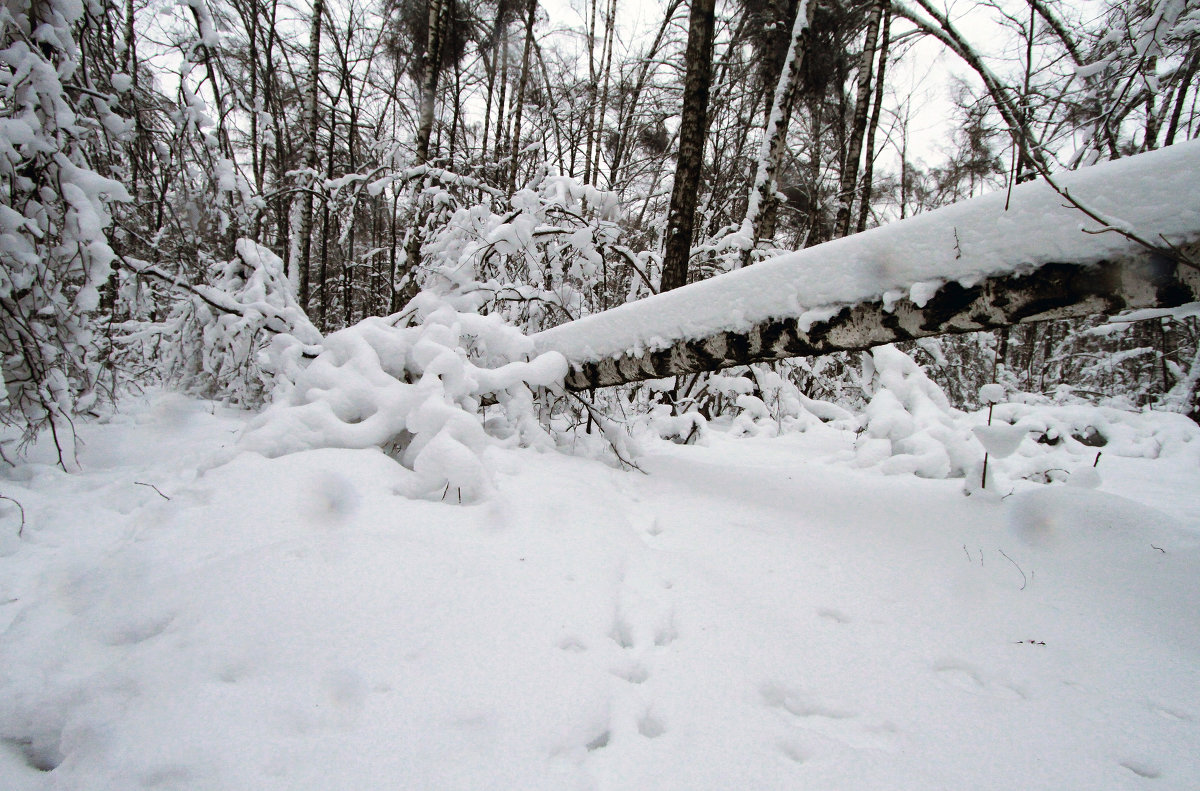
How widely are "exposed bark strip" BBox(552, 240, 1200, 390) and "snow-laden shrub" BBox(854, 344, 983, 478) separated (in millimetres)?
1035

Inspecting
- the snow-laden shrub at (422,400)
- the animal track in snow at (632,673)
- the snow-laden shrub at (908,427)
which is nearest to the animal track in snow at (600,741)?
the animal track in snow at (632,673)

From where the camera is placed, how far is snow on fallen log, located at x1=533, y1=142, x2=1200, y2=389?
1335mm

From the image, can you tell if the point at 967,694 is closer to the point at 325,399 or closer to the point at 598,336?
the point at 598,336

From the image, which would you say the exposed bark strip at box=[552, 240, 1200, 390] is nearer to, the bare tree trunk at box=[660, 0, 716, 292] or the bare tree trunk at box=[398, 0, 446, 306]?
the bare tree trunk at box=[660, 0, 716, 292]

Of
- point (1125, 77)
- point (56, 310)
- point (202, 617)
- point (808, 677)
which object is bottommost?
point (808, 677)

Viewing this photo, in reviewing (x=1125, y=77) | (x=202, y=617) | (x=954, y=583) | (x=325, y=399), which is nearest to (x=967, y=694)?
(x=954, y=583)

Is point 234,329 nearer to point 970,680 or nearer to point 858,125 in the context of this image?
point 970,680

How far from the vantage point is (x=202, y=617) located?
Answer: 42.2 inches

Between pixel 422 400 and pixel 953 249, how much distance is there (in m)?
2.03

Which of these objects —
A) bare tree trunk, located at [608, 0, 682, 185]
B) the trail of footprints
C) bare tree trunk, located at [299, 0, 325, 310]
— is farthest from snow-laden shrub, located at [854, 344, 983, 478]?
bare tree trunk, located at [299, 0, 325, 310]

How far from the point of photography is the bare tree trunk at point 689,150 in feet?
12.5

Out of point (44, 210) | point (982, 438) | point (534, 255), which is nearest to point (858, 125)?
point (534, 255)

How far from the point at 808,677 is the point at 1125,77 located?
353 centimetres

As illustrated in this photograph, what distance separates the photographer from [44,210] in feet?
6.63
